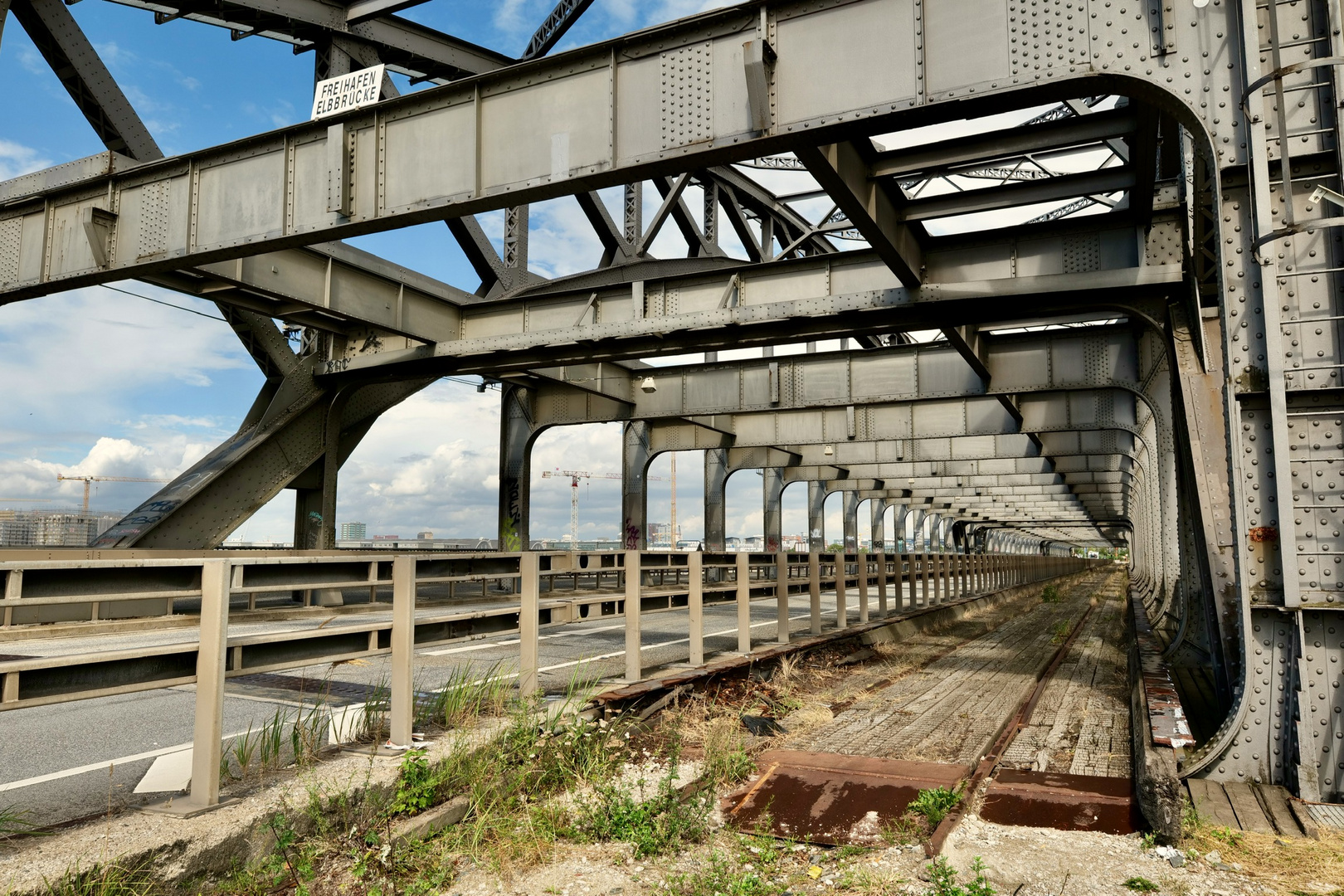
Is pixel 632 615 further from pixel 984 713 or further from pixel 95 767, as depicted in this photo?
pixel 95 767

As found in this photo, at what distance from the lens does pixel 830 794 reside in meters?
5.51

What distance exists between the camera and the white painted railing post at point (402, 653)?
537 centimetres

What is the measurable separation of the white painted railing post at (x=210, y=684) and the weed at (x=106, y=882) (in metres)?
0.55

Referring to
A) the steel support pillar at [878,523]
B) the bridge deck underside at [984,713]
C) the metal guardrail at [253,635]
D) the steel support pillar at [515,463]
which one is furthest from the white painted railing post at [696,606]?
the steel support pillar at [878,523]

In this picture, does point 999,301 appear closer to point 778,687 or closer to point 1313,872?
point 778,687

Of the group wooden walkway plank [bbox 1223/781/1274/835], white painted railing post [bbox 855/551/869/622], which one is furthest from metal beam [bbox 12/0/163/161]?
wooden walkway plank [bbox 1223/781/1274/835]

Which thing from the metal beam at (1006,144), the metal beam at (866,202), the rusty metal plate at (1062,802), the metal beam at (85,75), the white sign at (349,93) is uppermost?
the metal beam at (85,75)

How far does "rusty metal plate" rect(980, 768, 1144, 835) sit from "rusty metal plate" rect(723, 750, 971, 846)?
0.31 meters

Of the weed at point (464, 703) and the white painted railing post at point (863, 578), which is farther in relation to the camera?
the white painted railing post at point (863, 578)

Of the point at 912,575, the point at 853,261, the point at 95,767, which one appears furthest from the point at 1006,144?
the point at 95,767

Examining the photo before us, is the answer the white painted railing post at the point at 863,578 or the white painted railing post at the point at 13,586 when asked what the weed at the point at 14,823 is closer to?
the white painted railing post at the point at 13,586

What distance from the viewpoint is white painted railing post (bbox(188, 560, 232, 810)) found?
4215 mm

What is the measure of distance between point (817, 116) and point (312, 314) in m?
12.8

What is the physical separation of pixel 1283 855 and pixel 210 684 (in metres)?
5.26
